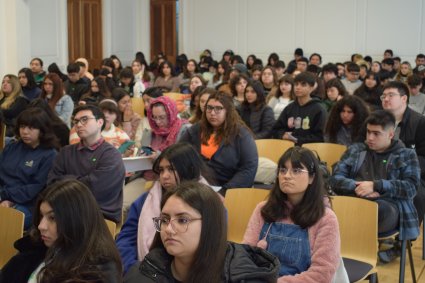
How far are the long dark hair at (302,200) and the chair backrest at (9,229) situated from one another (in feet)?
4.58

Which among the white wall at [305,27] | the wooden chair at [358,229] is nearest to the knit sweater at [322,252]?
the wooden chair at [358,229]

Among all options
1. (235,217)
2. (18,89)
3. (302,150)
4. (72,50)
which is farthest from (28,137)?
(72,50)

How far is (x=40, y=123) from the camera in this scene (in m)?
4.87

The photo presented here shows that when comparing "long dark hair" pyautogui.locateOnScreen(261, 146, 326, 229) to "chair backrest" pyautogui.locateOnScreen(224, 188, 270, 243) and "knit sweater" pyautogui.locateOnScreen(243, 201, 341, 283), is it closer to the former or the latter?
"knit sweater" pyautogui.locateOnScreen(243, 201, 341, 283)

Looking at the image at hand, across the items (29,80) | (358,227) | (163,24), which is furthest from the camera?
(163,24)

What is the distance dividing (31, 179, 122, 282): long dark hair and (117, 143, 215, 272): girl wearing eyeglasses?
0.70m

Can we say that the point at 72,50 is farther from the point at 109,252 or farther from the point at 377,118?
the point at 109,252

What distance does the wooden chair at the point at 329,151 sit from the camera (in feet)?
18.5

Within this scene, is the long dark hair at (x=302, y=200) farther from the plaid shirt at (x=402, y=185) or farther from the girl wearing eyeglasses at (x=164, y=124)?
the girl wearing eyeglasses at (x=164, y=124)

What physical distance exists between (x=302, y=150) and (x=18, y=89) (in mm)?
5814

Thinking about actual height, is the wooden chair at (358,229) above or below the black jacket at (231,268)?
below

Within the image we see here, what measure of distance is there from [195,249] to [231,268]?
145 millimetres

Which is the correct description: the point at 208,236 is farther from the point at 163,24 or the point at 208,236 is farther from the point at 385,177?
the point at 163,24

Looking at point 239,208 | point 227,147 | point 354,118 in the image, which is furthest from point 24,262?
point 354,118
